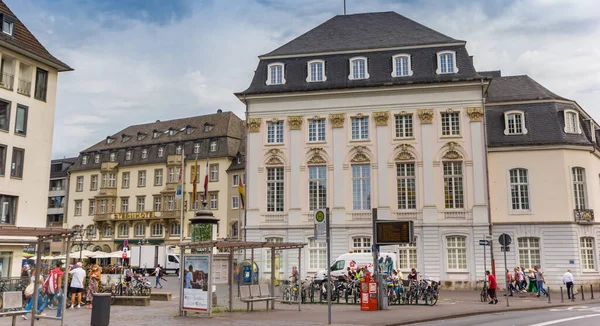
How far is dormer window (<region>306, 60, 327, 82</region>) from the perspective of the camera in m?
42.6

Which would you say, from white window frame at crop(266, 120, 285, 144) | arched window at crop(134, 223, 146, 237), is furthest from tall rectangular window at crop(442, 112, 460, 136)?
arched window at crop(134, 223, 146, 237)

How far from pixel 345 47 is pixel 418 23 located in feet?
Result: 21.3

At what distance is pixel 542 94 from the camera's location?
41.4 m

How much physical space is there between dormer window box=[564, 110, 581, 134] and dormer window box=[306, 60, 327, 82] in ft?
54.8

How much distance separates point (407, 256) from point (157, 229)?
38.3 m

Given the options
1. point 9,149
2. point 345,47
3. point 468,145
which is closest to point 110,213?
point 9,149

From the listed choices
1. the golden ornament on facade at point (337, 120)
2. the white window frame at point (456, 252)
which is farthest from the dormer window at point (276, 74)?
the white window frame at point (456, 252)

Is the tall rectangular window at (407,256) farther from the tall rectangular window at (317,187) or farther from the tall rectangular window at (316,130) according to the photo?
the tall rectangular window at (316,130)

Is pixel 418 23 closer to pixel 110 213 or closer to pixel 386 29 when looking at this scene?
pixel 386 29

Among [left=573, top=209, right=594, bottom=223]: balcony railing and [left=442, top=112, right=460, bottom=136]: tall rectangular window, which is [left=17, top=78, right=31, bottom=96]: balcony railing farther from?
[left=573, top=209, right=594, bottom=223]: balcony railing

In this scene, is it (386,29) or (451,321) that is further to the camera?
(386,29)

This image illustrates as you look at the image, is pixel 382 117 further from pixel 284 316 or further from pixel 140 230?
pixel 140 230

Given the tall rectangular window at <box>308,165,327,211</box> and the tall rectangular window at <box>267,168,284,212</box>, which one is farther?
the tall rectangular window at <box>267,168,284,212</box>

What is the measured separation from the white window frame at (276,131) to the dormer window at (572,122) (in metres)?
19.4
